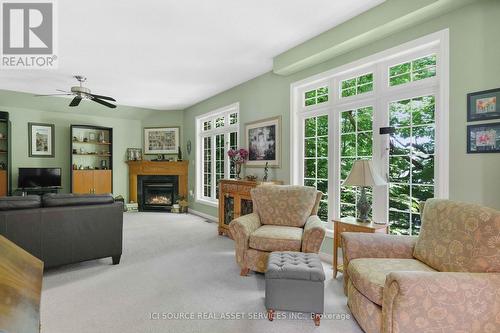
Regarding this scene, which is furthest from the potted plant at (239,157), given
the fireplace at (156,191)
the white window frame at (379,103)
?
the fireplace at (156,191)

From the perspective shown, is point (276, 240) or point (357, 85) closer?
point (276, 240)

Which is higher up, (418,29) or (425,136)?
(418,29)

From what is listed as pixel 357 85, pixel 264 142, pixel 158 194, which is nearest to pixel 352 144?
pixel 357 85

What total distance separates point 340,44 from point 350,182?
1.54m

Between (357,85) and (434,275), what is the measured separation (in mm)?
2381

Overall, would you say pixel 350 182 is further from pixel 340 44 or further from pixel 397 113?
pixel 340 44

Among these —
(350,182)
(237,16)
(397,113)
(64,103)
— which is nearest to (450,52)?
(397,113)

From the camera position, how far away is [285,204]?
135 inches

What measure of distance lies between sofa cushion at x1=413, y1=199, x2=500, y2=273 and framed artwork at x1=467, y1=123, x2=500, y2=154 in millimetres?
568

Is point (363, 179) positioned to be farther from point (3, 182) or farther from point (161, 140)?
point (3, 182)

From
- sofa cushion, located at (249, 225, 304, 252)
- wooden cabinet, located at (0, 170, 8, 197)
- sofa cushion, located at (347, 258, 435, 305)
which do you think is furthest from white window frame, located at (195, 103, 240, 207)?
wooden cabinet, located at (0, 170, 8, 197)

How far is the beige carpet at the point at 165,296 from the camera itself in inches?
82.7

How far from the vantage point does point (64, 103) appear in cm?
632

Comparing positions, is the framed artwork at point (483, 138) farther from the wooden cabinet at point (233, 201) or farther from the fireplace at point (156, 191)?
the fireplace at point (156, 191)
